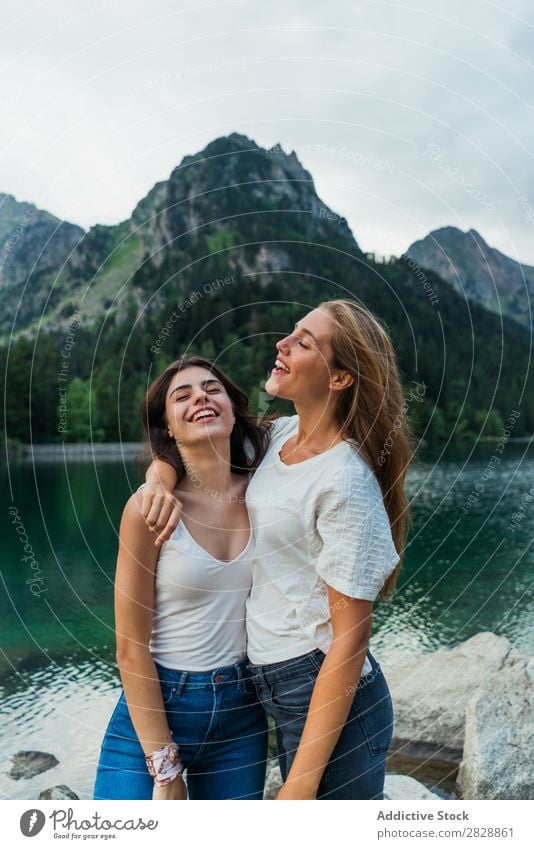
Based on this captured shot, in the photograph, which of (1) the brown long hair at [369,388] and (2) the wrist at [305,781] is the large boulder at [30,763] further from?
(1) the brown long hair at [369,388]

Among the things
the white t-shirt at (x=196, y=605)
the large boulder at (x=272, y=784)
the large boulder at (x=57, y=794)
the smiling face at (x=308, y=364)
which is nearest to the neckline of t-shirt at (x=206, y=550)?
the white t-shirt at (x=196, y=605)

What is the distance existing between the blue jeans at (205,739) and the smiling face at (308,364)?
1.78ft

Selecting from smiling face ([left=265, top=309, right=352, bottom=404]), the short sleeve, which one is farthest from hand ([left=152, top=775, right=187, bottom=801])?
smiling face ([left=265, top=309, right=352, bottom=404])

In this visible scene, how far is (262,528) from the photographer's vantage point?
136 centimetres

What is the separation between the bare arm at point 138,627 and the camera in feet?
4.49

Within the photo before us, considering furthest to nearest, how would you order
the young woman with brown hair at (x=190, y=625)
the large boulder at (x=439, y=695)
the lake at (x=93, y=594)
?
the lake at (x=93, y=594) < the large boulder at (x=439, y=695) < the young woman with brown hair at (x=190, y=625)

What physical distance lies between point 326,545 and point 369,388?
0.32m

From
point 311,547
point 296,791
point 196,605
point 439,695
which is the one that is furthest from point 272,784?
point 311,547

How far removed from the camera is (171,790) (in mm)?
1491

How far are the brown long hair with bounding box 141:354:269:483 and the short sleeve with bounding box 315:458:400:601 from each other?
0.98 feet

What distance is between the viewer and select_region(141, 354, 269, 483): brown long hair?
151cm
